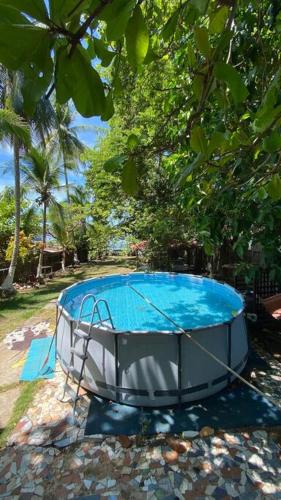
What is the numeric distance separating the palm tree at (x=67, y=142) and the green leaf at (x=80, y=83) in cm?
1740

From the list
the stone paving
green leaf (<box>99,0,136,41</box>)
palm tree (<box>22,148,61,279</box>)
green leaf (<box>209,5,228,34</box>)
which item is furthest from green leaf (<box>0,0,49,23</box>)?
palm tree (<box>22,148,61,279</box>)

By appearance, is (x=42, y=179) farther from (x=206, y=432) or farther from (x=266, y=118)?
(x=266, y=118)

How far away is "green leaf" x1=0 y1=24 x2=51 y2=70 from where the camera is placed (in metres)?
0.41

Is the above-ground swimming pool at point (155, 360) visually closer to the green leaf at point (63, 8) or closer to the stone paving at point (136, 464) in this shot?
the stone paving at point (136, 464)

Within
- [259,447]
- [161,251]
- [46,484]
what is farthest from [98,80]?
[161,251]

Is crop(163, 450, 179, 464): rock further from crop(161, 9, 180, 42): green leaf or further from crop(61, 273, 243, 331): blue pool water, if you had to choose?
crop(161, 9, 180, 42): green leaf

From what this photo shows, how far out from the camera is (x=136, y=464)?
3217mm

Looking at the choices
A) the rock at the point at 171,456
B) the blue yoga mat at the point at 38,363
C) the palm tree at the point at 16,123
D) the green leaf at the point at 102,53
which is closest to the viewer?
the green leaf at the point at 102,53

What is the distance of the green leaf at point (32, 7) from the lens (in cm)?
40

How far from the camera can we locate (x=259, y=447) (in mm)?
3381

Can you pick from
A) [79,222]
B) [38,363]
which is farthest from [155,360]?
[79,222]

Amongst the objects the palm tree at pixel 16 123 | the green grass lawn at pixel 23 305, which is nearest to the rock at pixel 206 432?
the green grass lawn at pixel 23 305

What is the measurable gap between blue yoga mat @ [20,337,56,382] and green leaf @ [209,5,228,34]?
535cm

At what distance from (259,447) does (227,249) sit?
804 centimetres
